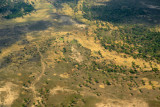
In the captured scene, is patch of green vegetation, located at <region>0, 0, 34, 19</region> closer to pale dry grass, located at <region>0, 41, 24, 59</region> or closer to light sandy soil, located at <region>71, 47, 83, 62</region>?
pale dry grass, located at <region>0, 41, 24, 59</region>

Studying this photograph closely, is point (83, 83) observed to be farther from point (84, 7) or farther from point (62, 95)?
point (84, 7)

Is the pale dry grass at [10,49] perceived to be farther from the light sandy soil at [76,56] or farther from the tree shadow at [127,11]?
the tree shadow at [127,11]

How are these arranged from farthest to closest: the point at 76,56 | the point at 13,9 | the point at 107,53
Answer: the point at 13,9 < the point at 107,53 < the point at 76,56

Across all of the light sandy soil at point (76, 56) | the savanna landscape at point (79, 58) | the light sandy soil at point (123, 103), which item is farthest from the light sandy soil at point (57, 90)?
the light sandy soil at point (76, 56)

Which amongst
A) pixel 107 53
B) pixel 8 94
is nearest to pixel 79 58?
pixel 107 53

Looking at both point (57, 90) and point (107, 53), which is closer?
point (57, 90)

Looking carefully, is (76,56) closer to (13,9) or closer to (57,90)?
(57,90)
